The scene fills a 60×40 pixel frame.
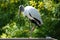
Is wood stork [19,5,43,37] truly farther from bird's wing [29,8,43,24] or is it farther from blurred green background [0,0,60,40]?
blurred green background [0,0,60,40]

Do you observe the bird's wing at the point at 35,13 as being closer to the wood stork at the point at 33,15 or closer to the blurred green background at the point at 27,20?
the wood stork at the point at 33,15

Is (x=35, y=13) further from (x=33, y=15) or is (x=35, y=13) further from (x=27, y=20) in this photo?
(x=27, y=20)

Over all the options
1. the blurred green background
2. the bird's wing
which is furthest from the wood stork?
the blurred green background

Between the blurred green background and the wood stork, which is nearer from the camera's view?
the wood stork

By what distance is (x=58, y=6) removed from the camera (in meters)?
7.98

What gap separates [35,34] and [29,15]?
5.57 feet

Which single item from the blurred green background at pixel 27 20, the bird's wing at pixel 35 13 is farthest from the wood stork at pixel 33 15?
the blurred green background at pixel 27 20

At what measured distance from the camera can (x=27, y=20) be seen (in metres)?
8.35

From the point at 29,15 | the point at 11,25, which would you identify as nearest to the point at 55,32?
the point at 11,25

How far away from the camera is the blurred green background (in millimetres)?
8023

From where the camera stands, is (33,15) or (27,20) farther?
(27,20)

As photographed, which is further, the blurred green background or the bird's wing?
the blurred green background

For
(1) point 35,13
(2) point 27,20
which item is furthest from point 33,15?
(2) point 27,20

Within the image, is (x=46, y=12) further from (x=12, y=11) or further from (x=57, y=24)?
(x=12, y=11)
